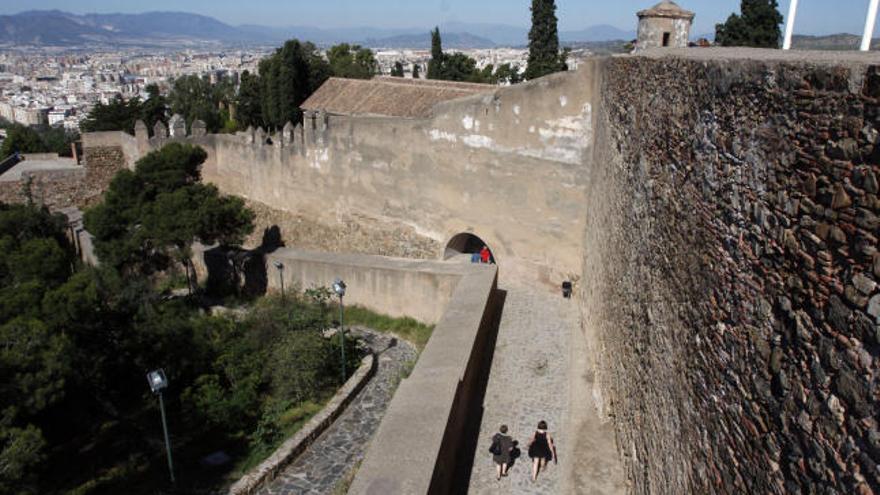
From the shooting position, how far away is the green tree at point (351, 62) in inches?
1722

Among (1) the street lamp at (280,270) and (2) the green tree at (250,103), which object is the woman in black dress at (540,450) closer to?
(1) the street lamp at (280,270)

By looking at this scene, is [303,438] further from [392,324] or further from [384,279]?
[384,279]

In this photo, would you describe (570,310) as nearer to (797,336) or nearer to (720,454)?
(720,454)

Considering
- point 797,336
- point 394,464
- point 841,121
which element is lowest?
point 394,464

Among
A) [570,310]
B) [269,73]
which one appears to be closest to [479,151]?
[570,310]

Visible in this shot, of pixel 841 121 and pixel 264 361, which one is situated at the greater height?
pixel 841 121

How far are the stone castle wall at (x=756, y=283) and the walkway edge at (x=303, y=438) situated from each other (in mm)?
3828

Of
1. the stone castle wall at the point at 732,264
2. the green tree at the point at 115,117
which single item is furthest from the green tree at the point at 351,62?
the stone castle wall at the point at 732,264

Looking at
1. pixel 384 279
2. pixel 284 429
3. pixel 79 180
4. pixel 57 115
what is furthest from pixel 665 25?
pixel 57 115

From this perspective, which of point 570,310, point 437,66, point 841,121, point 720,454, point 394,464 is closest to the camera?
point 841,121

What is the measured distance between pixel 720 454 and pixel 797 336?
1.02 m

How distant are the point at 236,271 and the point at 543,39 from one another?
24350 millimetres

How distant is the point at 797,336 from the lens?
2.92 metres

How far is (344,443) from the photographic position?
28.1ft
